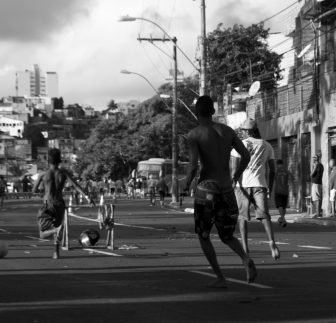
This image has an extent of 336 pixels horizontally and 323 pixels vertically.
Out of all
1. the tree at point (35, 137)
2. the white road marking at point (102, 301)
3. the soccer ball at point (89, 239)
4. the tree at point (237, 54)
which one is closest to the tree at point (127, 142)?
the tree at point (237, 54)

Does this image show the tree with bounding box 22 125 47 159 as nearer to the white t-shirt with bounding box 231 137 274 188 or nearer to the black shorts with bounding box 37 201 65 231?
the black shorts with bounding box 37 201 65 231

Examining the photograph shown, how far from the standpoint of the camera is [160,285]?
Result: 393 inches

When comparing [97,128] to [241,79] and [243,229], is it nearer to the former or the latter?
[241,79]

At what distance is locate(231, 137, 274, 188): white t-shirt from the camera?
39.2ft

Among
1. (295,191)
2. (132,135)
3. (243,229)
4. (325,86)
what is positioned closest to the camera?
(243,229)

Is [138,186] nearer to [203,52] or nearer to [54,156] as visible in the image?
[203,52]

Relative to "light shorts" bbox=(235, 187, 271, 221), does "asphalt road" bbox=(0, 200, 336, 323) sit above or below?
below

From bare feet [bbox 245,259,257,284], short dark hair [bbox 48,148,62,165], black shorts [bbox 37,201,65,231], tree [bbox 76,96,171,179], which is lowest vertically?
bare feet [bbox 245,259,257,284]

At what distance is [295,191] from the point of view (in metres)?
36.2

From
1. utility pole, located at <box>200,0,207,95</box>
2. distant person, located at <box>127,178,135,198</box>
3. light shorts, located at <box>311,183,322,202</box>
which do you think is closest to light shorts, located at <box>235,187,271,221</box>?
light shorts, located at <box>311,183,322,202</box>

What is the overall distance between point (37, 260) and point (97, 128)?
A: 3170 inches

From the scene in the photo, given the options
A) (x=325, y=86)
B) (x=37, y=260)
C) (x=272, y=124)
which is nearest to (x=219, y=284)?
(x=37, y=260)

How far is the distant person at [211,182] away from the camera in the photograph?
9328 mm

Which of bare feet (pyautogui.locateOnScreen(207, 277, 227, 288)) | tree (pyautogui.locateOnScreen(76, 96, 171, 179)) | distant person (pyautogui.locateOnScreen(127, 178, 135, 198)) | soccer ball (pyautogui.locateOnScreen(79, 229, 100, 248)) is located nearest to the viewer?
bare feet (pyautogui.locateOnScreen(207, 277, 227, 288))
